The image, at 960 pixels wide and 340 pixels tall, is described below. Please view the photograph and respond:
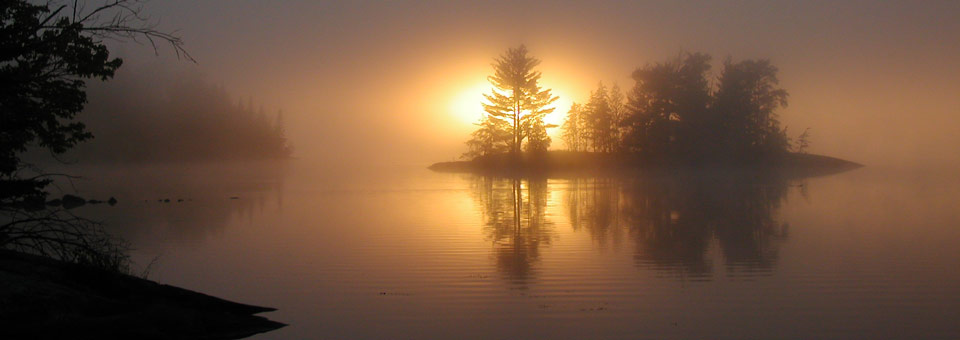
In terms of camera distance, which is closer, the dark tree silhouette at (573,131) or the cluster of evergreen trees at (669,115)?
the cluster of evergreen trees at (669,115)

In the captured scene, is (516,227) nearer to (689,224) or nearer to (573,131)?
(689,224)

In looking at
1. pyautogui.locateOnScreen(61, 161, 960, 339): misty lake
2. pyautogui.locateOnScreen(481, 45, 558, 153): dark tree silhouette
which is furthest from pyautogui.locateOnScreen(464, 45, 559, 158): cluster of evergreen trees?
pyautogui.locateOnScreen(61, 161, 960, 339): misty lake

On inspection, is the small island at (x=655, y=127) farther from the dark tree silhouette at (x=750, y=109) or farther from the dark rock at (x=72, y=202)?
the dark rock at (x=72, y=202)

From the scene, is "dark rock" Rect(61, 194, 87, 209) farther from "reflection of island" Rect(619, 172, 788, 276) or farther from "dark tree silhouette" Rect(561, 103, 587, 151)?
"dark tree silhouette" Rect(561, 103, 587, 151)

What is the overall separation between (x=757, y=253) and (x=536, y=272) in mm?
4975

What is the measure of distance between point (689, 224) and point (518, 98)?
123 feet

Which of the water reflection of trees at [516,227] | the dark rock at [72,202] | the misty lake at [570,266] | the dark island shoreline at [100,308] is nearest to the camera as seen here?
the dark island shoreline at [100,308]

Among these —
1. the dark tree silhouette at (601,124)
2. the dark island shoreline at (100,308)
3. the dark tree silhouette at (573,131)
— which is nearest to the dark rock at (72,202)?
the dark island shoreline at (100,308)

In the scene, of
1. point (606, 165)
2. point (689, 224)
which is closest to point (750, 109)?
point (606, 165)

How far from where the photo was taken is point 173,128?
9075cm

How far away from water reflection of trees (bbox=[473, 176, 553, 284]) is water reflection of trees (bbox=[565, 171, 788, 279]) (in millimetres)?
1196

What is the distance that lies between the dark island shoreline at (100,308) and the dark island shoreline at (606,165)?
41.5m

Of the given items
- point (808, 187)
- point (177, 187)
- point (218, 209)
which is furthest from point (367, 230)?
point (808, 187)

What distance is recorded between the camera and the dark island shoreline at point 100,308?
677 centimetres
